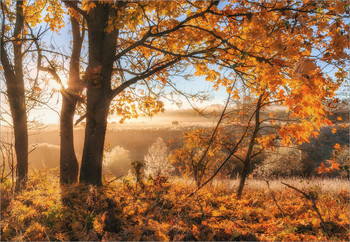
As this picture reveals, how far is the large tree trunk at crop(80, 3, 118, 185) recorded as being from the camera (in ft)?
16.5

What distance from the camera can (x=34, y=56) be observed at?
6523 mm

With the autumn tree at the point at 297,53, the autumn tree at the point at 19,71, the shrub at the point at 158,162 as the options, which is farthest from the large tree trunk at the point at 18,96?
the shrub at the point at 158,162

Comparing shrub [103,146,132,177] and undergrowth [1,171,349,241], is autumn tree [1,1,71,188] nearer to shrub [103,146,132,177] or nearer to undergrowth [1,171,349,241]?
undergrowth [1,171,349,241]

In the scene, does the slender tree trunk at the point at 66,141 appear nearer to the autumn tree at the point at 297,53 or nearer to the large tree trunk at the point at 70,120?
the large tree trunk at the point at 70,120

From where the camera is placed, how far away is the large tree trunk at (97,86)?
5.02m

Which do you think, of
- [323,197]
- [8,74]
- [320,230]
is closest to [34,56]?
[8,74]

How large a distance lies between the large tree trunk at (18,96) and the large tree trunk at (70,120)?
2.97 ft

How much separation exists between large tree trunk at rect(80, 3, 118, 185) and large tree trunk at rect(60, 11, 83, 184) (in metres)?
1.18

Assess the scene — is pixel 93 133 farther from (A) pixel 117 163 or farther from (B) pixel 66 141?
(A) pixel 117 163

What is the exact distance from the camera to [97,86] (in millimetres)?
4961

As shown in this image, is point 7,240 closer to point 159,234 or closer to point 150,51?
point 159,234

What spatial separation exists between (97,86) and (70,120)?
1.83m

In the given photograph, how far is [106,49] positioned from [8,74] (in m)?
2.65

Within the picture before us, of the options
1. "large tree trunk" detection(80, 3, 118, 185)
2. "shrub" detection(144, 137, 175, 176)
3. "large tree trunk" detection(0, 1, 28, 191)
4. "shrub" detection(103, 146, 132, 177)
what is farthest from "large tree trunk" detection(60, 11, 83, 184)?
"shrub" detection(103, 146, 132, 177)
